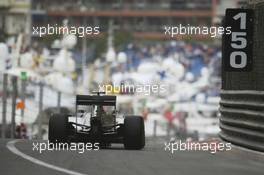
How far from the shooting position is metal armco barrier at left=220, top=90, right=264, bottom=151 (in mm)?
18531

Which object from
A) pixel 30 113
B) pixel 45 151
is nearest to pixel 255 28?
pixel 45 151

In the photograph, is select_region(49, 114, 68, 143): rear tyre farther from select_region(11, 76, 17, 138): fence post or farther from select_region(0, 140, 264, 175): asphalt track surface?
select_region(11, 76, 17, 138): fence post

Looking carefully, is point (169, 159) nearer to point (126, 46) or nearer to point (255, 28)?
point (255, 28)

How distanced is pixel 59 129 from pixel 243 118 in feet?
10.7

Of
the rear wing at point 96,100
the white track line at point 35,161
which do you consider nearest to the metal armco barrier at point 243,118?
the rear wing at point 96,100

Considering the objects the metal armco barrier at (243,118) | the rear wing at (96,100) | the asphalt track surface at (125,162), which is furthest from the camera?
the rear wing at (96,100)

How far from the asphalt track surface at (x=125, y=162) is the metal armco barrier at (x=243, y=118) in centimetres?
30

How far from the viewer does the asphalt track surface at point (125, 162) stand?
46.8ft

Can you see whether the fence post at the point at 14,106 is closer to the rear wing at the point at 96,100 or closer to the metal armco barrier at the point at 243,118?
the metal armco barrier at the point at 243,118

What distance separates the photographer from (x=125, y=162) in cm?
1598

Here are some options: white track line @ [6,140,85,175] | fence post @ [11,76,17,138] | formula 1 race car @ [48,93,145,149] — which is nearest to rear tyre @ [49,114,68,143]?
formula 1 race car @ [48,93,145,149]

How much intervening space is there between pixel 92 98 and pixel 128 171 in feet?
16.7

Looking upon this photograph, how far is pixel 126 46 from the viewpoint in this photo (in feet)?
358

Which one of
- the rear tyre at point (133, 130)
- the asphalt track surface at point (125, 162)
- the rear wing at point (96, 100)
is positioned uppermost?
the rear wing at point (96, 100)
